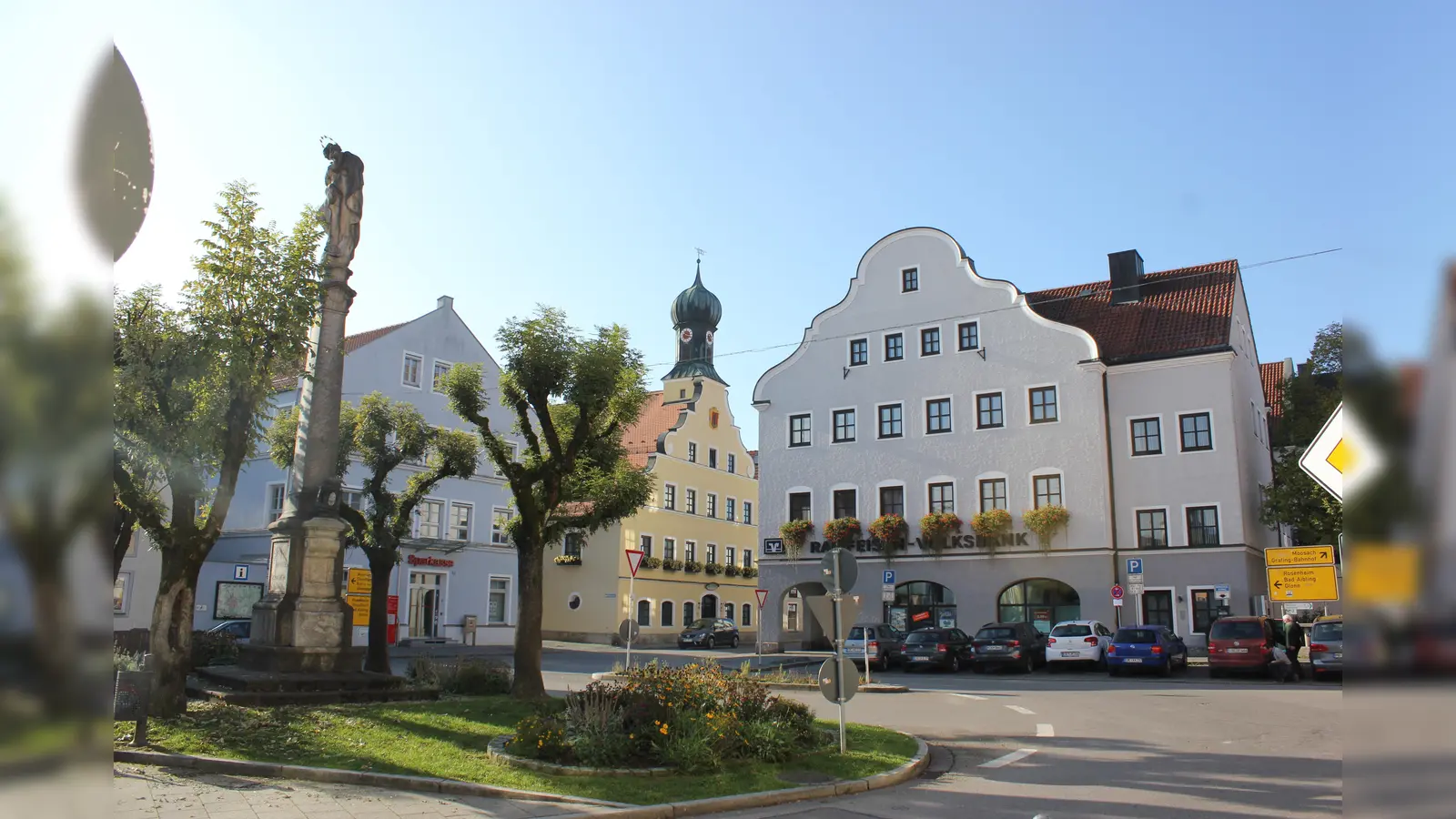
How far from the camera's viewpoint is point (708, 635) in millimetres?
51625

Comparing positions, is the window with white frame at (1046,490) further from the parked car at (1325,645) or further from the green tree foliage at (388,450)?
the green tree foliage at (388,450)

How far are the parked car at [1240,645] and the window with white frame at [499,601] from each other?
3106 centimetres

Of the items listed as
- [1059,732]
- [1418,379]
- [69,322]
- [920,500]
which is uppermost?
[920,500]

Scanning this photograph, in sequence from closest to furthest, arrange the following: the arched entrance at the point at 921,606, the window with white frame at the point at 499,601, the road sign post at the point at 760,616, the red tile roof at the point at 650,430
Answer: the road sign post at the point at 760,616, the arched entrance at the point at 921,606, the window with white frame at the point at 499,601, the red tile roof at the point at 650,430

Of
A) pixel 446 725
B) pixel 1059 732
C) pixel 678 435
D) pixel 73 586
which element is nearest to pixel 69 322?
pixel 73 586

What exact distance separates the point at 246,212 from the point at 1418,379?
15401 millimetres

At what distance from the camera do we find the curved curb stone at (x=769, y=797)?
9492 millimetres

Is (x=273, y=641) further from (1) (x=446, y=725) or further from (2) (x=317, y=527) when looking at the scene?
(1) (x=446, y=725)

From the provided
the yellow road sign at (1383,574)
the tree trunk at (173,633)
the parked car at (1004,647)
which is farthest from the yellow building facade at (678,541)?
the yellow road sign at (1383,574)

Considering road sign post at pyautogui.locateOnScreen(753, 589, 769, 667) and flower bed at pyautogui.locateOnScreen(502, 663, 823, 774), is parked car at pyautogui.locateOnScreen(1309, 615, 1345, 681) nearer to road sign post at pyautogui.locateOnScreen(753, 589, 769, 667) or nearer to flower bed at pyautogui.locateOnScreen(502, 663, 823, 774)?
road sign post at pyautogui.locateOnScreen(753, 589, 769, 667)

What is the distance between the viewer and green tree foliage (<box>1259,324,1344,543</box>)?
3403 cm

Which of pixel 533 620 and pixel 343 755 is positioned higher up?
pixel 533 620

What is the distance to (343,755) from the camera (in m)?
11.7

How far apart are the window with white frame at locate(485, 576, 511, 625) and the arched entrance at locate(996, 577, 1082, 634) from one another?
22894 mm
